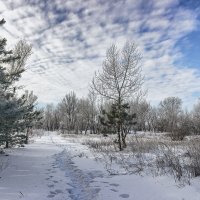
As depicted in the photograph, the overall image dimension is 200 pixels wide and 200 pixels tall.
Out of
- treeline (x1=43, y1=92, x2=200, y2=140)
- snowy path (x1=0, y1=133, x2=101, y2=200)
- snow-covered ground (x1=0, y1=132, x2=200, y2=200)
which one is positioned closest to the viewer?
snow-covered ground (x1=0, y1=132, x2=200, y2=200)

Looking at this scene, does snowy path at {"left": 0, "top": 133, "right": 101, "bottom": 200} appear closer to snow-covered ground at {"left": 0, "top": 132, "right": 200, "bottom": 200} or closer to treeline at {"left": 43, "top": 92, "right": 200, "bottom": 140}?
snow-covered ground at {"left": 0, "top": 132, "right": 200, "bottom": 200}

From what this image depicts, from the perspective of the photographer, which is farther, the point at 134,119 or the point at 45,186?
the point at 134,119

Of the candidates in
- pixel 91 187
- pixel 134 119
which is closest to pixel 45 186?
pixel 91 187

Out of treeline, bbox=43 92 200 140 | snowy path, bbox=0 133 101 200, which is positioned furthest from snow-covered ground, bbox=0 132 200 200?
treeline, bbox=43 92 200 140

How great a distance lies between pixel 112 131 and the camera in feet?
67.1

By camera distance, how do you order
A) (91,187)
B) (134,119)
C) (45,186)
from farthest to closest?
(134,119)
(45,186)
(91,187)

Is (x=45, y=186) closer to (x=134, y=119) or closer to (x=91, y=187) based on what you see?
(x=91, y=187)

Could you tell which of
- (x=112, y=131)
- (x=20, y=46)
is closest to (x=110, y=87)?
(x=112, y=131)

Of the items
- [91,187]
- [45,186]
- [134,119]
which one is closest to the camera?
[91,187]

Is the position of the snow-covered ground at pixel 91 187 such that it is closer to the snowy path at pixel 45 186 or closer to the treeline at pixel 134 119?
the snowy path at pixel 45 186

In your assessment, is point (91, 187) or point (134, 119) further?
point (134, 119)

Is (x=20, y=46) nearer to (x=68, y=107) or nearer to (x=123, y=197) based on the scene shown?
(x=123, y=197)

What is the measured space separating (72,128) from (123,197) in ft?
222

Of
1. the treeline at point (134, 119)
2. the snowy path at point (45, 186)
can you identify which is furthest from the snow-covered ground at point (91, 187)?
the treeline at point (134, 119)
